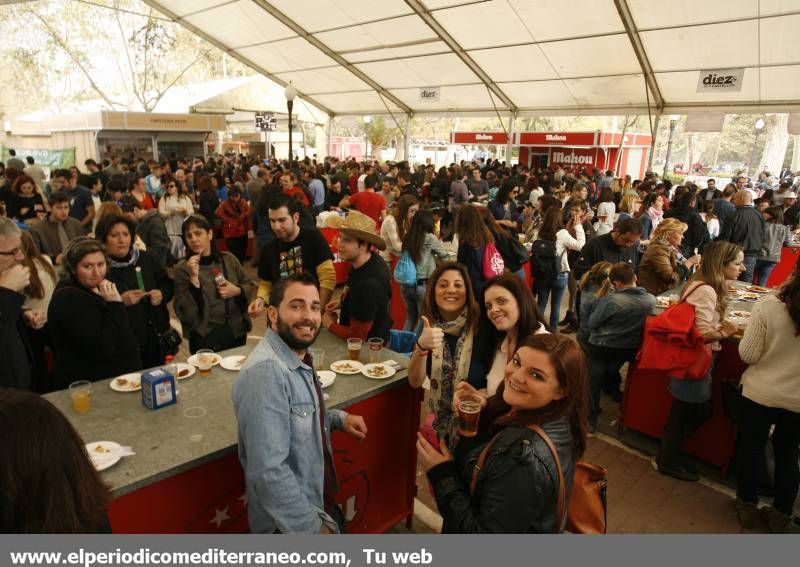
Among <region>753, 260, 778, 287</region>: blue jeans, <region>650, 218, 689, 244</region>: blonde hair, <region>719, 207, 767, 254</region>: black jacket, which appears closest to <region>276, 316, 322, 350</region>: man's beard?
<region>650, 218, 689, 244</region>: blonde hair

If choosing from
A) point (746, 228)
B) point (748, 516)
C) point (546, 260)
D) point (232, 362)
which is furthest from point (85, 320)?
point (746, 228)

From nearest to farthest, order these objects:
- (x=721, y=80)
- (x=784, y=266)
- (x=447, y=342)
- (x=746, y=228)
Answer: (x=447, y=342) < (x=746, y=228) < (x=784, y=266) < (x=721, y=80)

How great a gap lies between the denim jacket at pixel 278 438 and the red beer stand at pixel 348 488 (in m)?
0.39

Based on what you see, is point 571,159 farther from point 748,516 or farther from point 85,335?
point 85,335

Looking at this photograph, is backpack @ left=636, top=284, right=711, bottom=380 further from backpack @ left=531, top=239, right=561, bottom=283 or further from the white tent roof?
the white tent roof

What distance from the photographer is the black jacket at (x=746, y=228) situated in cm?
711

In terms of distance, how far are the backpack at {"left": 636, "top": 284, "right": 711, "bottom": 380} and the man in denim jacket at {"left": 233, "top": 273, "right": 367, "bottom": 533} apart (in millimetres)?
2722

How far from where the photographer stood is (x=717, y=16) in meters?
9.55

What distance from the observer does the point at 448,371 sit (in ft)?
9.25

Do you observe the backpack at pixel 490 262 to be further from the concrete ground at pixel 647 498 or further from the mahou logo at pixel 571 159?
the mahou logo at pixel 571 159

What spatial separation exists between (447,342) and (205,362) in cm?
143

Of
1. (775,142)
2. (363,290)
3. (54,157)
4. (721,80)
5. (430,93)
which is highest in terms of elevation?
(775,142)

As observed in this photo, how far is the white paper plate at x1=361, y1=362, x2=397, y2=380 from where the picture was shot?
293cm

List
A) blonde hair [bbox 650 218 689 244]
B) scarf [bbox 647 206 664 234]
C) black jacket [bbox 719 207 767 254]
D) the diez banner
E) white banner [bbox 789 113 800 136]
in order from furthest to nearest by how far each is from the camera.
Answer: white banner [bbox 789 113 800 136]
the diez banner
scarf [bbox 647 206 664 234]
black jacket [bbox 719 207 767 254]
blonde hair [bbox 650 218 689 244]
